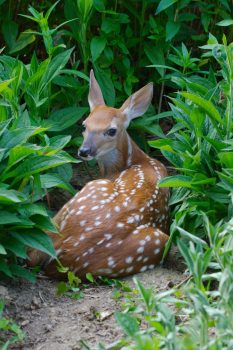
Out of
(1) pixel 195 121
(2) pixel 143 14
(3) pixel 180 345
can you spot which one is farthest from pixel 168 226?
(3) pixel 180 345

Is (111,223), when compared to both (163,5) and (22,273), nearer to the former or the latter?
(22,273)

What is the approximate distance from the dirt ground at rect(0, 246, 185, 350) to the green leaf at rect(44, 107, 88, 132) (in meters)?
1.44

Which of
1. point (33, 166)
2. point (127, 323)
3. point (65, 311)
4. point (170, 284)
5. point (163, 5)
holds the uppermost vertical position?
point (163, 5)

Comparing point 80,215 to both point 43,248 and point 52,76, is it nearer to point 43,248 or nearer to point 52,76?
point 43,248

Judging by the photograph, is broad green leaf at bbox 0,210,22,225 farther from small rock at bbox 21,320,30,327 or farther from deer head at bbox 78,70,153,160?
deer head at bbox 78,70,153,160

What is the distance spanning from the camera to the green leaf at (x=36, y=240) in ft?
18.9

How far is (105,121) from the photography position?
742cm

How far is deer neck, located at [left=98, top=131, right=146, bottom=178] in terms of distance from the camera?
7.55m

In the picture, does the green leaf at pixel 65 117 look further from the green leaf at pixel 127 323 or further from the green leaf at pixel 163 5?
the green leaf at pixel 127 323

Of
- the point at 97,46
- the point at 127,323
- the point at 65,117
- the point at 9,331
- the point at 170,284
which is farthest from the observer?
the point at 97,46

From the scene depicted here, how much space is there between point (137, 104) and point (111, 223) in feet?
5.18

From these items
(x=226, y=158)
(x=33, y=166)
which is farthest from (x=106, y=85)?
(x=33, y=166)

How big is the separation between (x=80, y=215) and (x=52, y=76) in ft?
3.85

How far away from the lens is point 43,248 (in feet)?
18.8
